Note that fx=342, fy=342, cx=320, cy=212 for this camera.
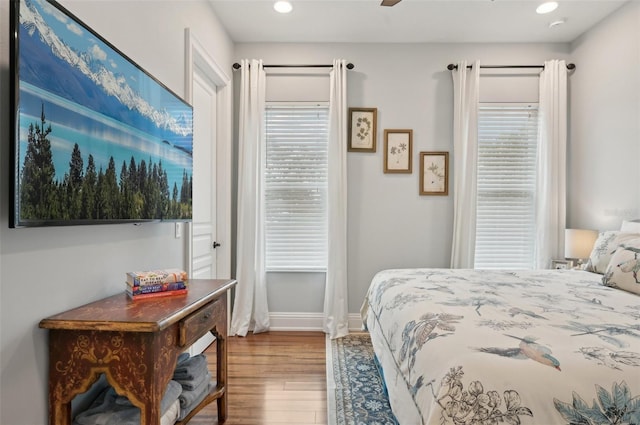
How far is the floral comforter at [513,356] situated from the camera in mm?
943

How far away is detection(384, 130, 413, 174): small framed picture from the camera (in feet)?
11.5

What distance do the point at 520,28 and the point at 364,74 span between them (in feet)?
4.91

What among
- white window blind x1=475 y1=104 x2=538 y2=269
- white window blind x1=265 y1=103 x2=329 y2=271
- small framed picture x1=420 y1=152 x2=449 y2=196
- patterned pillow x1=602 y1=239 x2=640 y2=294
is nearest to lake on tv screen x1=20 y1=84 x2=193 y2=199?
white window blind x1=265 y1=103 x2=329 y2=271

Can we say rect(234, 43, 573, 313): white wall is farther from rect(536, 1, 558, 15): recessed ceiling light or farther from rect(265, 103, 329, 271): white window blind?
rect(536, 1, 558, 15): recessed ceiling light

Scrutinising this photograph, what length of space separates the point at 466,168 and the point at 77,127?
3.14 meters

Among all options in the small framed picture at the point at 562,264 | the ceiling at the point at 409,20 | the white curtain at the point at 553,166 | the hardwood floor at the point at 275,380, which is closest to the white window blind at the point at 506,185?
the white curtain at the point at 553,166

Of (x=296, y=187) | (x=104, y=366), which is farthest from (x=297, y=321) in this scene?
(x=104, y=366)

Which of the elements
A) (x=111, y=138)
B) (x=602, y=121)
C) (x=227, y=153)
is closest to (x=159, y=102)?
(x=111, y=138)

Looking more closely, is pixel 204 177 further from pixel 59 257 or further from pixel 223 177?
pixel 59 257

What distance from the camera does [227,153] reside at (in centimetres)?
335

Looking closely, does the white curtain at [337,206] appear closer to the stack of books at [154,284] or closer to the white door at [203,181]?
the white door at [203,181]

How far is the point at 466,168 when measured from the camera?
3361mm

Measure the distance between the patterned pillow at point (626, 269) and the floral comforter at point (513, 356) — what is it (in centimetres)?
8

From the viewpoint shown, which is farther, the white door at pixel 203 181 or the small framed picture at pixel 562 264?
the small framed picture at pixel 562 264
